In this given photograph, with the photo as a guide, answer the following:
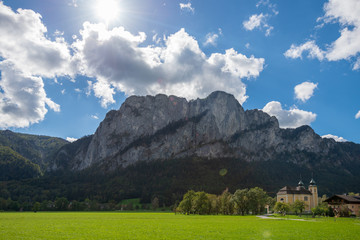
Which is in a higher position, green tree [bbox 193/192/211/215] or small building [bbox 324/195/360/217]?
small building [bbox 324/195/360/217]

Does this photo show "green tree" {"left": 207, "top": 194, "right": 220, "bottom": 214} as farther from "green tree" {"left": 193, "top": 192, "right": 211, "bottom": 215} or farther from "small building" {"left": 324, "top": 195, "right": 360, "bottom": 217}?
"small building" {"left": 324, "top": 195, "right": 360, "bottom": 217}

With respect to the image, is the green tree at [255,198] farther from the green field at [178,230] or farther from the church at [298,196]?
the green field at [178,230]

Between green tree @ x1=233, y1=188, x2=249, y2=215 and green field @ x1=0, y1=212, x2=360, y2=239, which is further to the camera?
green tree @ x1=233, y1=188, x2=249, y2=215

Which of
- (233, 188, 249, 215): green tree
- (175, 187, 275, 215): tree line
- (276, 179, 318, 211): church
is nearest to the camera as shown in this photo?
(233, 188, 249, 215): green tree

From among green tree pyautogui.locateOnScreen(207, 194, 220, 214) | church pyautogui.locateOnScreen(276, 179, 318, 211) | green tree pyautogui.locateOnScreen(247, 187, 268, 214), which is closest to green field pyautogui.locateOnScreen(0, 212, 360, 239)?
green tree pyautogui.locateOnScreen(247, 187, 268, 214)

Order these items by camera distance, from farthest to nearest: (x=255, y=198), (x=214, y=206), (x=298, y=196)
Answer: (x=298, y=196) → (x=214, y=206) → (x=255, y=198)

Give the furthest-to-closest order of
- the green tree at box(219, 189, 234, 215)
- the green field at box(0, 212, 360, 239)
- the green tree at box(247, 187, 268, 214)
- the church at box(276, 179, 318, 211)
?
the church at box(276, 179, 318, 211) < the green tree at box(219, 189, 234, 215) < the green tree at box(247, 187, 268, 214) < the green field at box(0, 212, 360, 239)

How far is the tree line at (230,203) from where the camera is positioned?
94.4 m

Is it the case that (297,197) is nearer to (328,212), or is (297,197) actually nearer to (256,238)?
(328,212)

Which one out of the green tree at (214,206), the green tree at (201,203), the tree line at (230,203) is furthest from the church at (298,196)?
the green tree at (201,203)

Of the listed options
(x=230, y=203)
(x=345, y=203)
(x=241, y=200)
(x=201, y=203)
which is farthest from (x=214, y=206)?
(x=345, y=203)

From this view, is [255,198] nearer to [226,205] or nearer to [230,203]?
[230,203]

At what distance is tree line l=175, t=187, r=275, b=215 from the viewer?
3718 inches

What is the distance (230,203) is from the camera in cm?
9900
